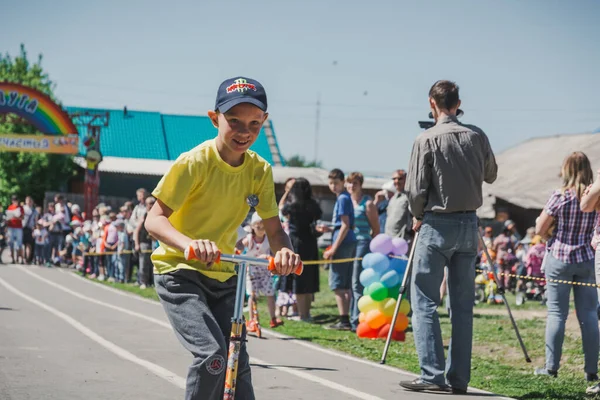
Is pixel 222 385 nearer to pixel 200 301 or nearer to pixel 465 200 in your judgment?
pixel 200 301

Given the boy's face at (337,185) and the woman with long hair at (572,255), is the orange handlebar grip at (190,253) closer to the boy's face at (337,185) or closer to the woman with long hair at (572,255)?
the woman with long hair at (572,255)

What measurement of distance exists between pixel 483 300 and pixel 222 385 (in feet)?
53.3

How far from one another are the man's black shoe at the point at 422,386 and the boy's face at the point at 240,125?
3.58 m

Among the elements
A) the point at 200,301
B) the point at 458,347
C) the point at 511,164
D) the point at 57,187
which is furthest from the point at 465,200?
the point at 57,187

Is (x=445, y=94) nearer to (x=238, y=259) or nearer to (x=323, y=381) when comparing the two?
(x=323, y=381)

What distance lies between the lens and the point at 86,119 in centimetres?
6044

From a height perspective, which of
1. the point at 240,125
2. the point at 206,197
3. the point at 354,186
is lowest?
the point at 206,197

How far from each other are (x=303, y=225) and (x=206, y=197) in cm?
941

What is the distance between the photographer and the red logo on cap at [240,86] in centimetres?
473

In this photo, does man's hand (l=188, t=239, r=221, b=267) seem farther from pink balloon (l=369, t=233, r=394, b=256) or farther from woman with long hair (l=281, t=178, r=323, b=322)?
woman with long hair (l=281, t=178, r=323, b=322)

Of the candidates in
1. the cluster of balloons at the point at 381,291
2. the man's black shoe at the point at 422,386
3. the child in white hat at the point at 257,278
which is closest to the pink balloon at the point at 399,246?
the cluster of balloons at the point at 381,291

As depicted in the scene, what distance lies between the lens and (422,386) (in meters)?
7.75

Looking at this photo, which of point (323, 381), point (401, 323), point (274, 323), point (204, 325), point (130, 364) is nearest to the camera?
point (204, 325)

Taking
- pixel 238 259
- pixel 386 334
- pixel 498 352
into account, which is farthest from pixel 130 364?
pixel 238 259
